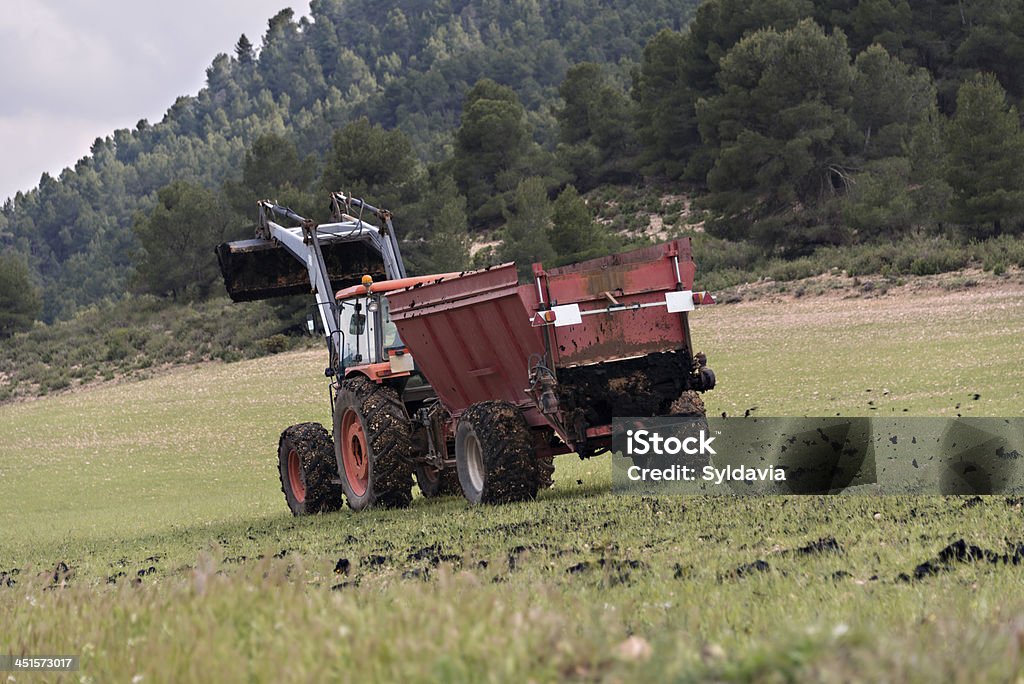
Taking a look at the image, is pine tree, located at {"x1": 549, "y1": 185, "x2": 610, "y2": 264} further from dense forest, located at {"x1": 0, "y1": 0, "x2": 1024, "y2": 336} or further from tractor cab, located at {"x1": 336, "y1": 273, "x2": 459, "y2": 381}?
tractor cab, located at {"x1": 336, "y1": 273, "x2": 459, "y2": 381}

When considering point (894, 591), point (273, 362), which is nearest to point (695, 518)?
point (894, 591)

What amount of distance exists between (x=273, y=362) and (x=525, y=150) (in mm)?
31589

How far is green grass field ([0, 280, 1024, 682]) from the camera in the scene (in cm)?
381

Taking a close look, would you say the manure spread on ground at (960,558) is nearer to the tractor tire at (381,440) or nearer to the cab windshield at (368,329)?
the tractor tire at (381,440)

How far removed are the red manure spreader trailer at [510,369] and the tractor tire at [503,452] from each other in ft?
0.05

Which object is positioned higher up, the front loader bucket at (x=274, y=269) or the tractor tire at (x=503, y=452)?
the front loader bucket at (x=274, y=269)

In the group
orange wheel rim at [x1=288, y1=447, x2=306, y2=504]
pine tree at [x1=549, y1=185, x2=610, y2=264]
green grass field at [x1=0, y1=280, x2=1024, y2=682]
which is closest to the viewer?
green grass field at [x1=0, y1=280, x2=1024, y2=682]

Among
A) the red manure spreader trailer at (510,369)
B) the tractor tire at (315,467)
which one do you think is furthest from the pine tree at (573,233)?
the red manure spreader trailer at (510,369)

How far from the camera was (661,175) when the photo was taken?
87312mm

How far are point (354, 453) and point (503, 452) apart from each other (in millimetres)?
3952

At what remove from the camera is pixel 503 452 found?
13.6 meters

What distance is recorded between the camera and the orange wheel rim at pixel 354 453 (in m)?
16.6

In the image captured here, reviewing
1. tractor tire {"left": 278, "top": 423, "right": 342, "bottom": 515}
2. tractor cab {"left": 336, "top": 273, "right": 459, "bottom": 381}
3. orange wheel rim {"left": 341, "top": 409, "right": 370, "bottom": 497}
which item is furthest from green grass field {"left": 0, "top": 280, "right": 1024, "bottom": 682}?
tractor cab {"left": 336, "top": 273, "right": 459, "bottom": 381}

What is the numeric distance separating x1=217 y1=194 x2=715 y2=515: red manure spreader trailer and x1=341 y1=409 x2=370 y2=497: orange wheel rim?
32mm
